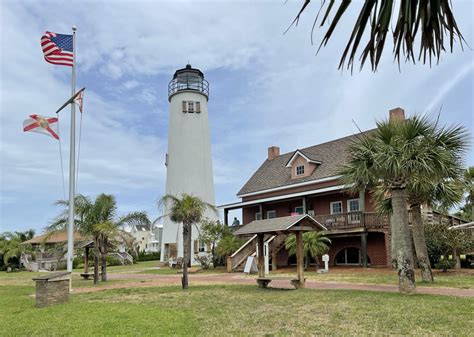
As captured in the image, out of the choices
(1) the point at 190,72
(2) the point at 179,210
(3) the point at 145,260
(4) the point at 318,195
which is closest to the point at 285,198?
(4) the point at 318,195

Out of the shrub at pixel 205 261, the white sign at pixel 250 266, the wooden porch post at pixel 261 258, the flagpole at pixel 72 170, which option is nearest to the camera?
the flagpole at pixel 72 170

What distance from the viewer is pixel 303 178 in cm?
2930

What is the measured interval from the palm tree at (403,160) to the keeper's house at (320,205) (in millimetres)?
7659

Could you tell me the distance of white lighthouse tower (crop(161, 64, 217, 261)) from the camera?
114 ft

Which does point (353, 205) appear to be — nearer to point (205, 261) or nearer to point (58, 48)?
point (205, 261)

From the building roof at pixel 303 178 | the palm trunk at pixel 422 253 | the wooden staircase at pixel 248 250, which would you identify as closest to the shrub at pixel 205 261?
the wooden staircase at pixel 248 250

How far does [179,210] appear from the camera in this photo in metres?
18.3

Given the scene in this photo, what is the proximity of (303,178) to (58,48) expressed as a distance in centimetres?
1794

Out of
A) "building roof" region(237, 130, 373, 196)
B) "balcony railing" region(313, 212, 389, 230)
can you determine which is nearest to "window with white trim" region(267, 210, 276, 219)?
"building roof" region(237, 130, 373, 196)

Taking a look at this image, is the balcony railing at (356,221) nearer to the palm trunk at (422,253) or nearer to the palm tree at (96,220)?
the palm trunk at (422,253)

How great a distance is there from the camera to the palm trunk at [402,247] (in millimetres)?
11977

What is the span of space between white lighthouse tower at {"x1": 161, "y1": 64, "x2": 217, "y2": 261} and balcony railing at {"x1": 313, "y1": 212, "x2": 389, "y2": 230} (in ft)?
41.1

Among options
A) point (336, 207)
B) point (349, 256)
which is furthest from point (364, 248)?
point (336, 207)

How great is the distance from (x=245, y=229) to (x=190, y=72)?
23.5 m
